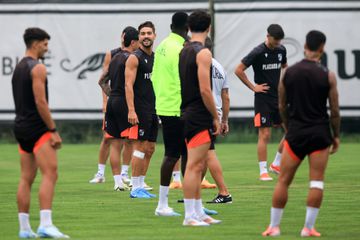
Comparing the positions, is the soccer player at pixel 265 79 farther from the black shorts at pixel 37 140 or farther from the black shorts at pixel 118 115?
the black shorts at pixel 37 140

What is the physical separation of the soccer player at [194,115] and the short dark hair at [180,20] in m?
1.15

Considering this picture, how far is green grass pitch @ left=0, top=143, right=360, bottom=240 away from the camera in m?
11.7

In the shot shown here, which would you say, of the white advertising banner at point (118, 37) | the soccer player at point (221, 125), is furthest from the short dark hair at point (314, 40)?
the white advertising banner at point (118, 37)

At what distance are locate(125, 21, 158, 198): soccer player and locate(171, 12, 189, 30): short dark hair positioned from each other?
2.16 meters

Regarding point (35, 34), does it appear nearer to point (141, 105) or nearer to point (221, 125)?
point (221, 125)

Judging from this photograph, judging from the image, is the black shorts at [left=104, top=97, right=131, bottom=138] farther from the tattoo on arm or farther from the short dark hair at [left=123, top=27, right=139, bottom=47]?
the tattoo on arm

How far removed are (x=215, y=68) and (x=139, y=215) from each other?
9.39ft

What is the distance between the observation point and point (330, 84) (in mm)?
11047

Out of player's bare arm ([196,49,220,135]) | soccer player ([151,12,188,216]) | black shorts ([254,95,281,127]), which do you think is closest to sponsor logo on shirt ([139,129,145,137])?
soccer player ([151,12,188,216])

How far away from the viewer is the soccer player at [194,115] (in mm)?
11930

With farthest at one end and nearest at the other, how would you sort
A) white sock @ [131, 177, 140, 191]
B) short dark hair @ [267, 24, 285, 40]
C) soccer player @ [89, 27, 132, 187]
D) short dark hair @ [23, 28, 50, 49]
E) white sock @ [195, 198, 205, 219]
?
1. short dark hair @ [267, 24, 285, 40]
2. soccer player @ [89, 27, 132, 187]
3. white sock @ [131, 177, 140, 191]
4. white sock @ [195, 198, 205, 219]
5. short dark hair @ [23, 28, 50, 49]

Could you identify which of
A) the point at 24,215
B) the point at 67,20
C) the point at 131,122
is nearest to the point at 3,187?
the point at 131,122

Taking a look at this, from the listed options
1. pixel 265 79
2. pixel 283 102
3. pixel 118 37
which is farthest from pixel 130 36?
pixel 118 37

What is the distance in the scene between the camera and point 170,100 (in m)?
13.5
